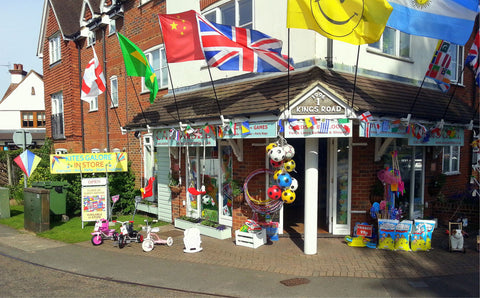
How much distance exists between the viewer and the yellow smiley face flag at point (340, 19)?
19.8 ft

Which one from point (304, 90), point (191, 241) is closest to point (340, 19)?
point (304, 90)

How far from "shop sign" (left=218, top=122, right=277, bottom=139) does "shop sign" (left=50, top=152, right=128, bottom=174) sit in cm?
473

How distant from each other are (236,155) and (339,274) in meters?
3.61

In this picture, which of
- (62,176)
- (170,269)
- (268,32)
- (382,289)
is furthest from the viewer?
(62,176)

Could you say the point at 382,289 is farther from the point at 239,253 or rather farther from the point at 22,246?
the point at 22,246

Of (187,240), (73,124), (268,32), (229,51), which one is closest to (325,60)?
(268,32)

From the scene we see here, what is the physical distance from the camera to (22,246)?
26.8 ft

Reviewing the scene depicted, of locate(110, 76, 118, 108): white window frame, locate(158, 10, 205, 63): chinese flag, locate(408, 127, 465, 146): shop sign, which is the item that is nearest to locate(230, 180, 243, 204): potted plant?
locate(158, 10, 205, 63): chinese flag

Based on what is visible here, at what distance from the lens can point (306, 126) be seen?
20.9 ft

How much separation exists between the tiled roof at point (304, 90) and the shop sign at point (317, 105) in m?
0.15

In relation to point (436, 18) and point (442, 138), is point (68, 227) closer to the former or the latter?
point (442, 138)

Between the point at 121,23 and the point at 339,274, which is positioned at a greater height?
the point at 121,23

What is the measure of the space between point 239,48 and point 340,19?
2.13 metres

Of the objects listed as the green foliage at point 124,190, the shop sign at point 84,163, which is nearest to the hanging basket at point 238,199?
the shop sign at point 84,163
